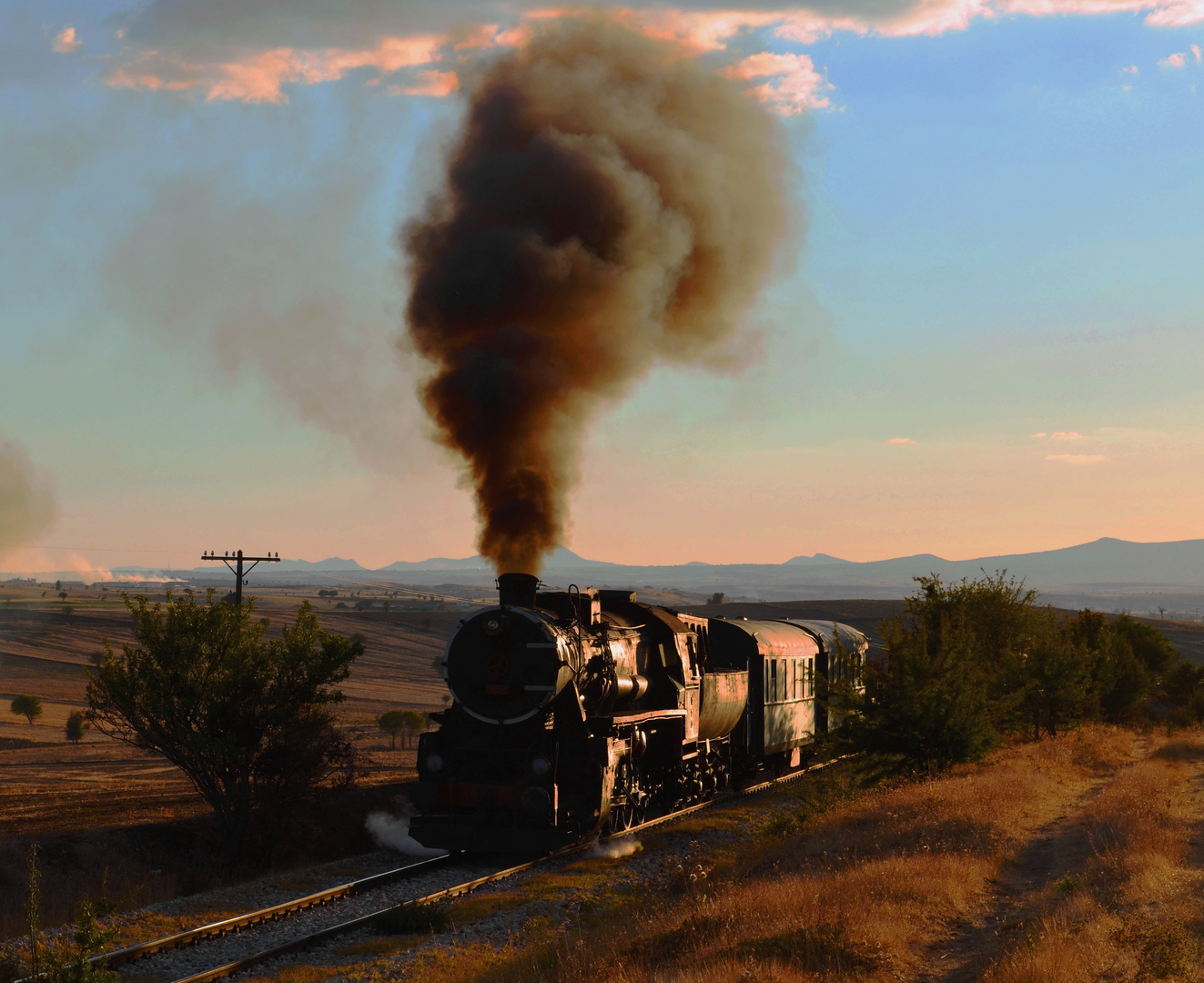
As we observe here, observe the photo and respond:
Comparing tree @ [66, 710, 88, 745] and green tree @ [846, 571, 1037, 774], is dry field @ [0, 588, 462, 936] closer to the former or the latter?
tree @ [66, 710, 88, 745]

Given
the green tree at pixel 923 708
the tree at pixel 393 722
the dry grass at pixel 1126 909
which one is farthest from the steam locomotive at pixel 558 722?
the tree at pixel 393 722

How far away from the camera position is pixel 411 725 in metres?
60.2

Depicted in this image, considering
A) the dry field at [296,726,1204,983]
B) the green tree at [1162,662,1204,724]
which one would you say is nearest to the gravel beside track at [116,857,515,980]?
the dry field at [296,726,1204,983]

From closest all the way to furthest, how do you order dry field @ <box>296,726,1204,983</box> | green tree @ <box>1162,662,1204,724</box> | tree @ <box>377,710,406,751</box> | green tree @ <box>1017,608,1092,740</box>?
dry field @ <box>296,726,1204,983</box> → green tree @ <box>1017,608,1092,740</box> → green tree @ <box>1162,662,1204,724</box> → tree @ <box>377,710,406,751</box>

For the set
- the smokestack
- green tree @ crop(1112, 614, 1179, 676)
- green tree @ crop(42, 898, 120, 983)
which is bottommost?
green tree @ crop(1112, 614, 1179, 676)

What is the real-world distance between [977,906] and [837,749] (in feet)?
38.3

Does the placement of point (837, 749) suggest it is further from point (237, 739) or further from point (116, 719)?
point (116, 719)

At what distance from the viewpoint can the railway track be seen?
11.0 metres

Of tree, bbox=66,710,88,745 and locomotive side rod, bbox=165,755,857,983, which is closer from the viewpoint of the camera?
locomotive side rod, bbox=165,755,857,983

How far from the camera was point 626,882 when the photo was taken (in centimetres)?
1495

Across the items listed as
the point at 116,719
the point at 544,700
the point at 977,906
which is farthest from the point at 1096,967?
the point at 116,719

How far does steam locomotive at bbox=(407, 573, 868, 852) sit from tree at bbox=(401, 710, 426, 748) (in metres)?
41.8

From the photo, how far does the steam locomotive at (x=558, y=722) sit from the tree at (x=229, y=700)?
7.14 m

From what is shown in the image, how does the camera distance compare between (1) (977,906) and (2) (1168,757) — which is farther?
(2) (1168,757)
